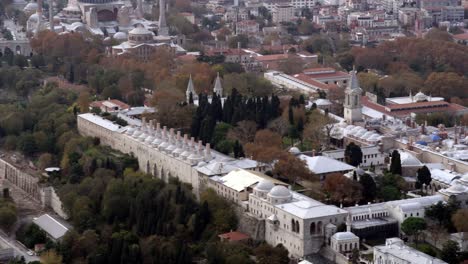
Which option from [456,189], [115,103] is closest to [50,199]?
[115,103]

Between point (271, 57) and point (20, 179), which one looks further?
point (271, 57)

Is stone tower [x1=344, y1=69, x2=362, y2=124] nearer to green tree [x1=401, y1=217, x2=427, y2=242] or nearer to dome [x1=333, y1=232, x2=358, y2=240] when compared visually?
green tree [x1=401, y1=217, x2=427, y2=242]

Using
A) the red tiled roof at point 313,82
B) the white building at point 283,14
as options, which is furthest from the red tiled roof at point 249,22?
the red tiled roof at point 313,82

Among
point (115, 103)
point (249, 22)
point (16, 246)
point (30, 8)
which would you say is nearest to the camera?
point (16, 246)

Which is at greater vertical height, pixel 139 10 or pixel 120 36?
pixel 139 10

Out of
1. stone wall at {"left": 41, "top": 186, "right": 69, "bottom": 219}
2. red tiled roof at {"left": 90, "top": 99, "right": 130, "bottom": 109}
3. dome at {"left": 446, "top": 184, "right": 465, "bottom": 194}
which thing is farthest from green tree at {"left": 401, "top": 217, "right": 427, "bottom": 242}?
red tiled roof at {"left": 90, "top": 99, "right": 130, "bottom": 109}

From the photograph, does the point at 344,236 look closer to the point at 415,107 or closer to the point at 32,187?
the point at 32,187
